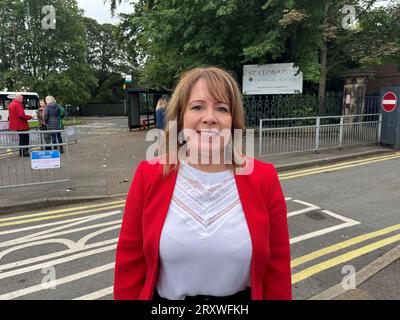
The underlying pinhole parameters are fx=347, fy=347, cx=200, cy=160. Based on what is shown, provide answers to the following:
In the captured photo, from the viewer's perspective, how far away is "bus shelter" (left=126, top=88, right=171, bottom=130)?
61.3 feet

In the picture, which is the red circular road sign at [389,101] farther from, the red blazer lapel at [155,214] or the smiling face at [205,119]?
the red blazer lapel at [155,214]

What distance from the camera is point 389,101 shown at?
37.6 ft

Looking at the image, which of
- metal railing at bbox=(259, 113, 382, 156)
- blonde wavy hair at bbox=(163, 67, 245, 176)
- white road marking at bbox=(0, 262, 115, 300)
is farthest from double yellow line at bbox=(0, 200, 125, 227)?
metal railing at bbox=(259, 113, 382, 156)

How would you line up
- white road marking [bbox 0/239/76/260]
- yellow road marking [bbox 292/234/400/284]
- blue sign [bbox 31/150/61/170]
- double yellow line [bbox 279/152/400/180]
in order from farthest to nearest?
1. double yellow line [bbox 279/152/400/180]
2. blue sign [bbox 31/150/61/170]
3. white road marking [bbox 0/239/76/260]
4. yellow road marking [bbox 292/234/400/284]

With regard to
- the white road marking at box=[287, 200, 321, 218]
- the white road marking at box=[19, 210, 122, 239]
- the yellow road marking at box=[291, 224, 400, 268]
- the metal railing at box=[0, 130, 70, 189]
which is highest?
the metal railing at box=[0, 130, 70, 189]

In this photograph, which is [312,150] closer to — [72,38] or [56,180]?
[56,180]

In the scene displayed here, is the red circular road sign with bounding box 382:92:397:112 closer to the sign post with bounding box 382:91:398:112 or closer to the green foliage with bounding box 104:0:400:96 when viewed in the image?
the sign post with bounding box 382:91:398:112

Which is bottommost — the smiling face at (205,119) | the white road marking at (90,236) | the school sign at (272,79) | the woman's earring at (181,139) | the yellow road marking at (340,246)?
the white road marking at (90,236)

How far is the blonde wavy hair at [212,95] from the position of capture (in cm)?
168

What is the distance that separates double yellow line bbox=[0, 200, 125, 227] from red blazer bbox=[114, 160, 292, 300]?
4.37m

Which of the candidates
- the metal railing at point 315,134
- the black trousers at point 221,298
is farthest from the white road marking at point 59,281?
the metal railing at point 315,134

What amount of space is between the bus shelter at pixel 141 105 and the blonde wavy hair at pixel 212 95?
17.2 metres

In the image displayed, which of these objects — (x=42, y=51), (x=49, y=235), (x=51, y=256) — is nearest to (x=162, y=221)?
(x=51, y=256)

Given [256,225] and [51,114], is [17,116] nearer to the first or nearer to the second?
[51,114]
